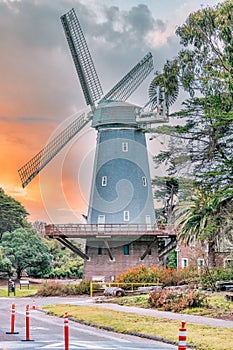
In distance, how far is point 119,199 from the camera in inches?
2212

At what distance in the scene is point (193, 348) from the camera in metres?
16.5

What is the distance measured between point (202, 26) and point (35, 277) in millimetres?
44883

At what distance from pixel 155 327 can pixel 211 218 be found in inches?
795

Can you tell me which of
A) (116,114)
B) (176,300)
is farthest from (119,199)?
(176,300)

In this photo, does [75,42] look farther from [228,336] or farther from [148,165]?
[228,336]

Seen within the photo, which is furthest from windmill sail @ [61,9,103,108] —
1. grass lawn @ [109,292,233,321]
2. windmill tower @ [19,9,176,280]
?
grass lawn @ [109,292,233,321]

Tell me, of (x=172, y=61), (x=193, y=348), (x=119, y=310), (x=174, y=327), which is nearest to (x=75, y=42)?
(x=172, y=61)

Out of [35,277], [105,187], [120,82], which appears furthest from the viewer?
[35,277]

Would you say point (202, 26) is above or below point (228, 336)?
above

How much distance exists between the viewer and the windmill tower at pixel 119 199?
5594 cm

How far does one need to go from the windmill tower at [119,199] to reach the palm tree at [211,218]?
1118 centimetres

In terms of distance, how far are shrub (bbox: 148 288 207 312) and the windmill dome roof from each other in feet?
94.3

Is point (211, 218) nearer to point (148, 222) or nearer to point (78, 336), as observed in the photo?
point (148, 222)

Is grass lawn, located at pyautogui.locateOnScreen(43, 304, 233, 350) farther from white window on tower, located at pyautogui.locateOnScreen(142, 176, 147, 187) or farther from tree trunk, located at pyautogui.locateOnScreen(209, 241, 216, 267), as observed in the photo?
white window on tower, located at pyautogui.locateOnScreen(142, 176, 147, 187)
